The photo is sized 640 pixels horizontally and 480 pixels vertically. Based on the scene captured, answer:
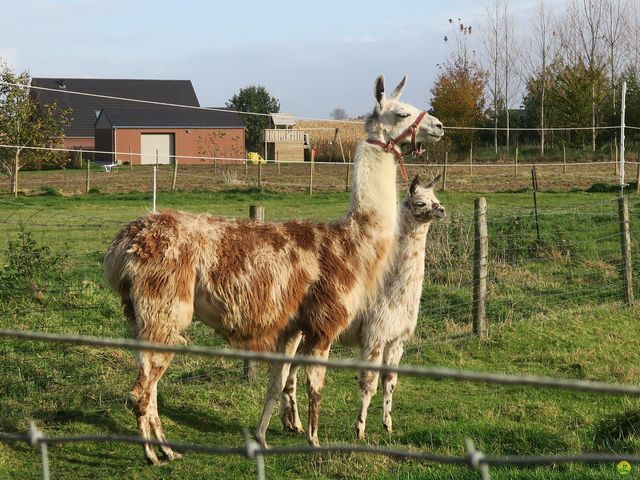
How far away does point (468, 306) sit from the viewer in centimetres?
1070

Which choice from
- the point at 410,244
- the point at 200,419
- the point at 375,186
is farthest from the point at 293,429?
the point at 375,186

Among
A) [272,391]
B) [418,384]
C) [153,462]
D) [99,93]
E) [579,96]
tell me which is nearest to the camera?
[153,462]

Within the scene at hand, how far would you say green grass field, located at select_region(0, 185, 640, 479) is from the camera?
5977 millimetres

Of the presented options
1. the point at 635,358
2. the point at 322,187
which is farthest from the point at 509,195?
the point at 635,358

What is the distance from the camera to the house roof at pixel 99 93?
69125mm

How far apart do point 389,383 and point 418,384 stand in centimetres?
137

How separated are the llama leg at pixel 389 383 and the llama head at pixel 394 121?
1655 mm

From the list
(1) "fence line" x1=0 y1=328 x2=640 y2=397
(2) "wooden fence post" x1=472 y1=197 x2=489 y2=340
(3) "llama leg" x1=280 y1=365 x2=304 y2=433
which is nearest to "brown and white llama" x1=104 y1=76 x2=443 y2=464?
(3) "llama leg" x1=280 y1=365 x2=304 y2=433

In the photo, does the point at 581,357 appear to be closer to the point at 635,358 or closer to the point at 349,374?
the point at 635,358

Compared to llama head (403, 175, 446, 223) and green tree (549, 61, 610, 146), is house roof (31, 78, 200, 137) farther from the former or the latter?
llama head (403, 175, 446, 223)

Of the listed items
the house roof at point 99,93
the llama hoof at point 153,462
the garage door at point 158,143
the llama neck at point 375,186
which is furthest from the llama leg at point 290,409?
the house roof at point 99,93

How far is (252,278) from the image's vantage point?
6289mm

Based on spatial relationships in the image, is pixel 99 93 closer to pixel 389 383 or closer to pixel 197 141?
pixel 197 141

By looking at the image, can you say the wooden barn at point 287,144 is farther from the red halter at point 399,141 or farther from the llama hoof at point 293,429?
the llama hoof at point 293,429
